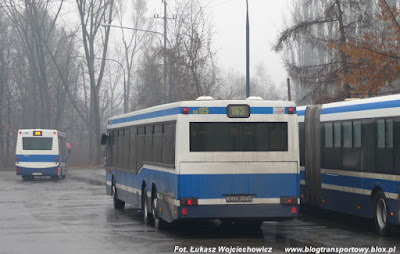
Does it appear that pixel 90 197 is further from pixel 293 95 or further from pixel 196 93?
pixel 293 95

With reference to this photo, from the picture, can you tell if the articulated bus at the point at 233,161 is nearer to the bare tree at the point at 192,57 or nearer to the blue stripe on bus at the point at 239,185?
the blue stripe on bus at the point at 239,185

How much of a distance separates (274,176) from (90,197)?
13824 millimetres

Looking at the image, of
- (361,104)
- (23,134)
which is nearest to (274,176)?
(361,104)

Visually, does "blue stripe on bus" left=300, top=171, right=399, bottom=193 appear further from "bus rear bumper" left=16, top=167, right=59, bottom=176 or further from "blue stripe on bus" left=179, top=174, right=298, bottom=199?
"bus rear bumper" left=16, top=167, right=59, bottom=176

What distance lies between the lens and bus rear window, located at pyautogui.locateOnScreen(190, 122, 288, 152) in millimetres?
15203

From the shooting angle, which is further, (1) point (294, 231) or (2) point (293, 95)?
(2) point (293, 95)

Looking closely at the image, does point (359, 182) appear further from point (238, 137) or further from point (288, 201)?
point (238, 137)

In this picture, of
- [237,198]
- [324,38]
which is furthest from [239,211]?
[324,38]

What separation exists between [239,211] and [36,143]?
29289mm

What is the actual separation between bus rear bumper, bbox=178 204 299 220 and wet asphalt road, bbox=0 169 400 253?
0.40 meters

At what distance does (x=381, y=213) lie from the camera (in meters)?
15.8

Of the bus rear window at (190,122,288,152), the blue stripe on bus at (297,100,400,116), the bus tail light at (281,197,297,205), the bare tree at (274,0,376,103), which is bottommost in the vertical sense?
the bus tail light at (281,197,297,205)

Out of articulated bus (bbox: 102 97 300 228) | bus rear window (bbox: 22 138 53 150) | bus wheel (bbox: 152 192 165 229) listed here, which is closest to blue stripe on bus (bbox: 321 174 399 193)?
articulated bus (bbox: 102 97 300 228)

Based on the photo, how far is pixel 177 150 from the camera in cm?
1513
